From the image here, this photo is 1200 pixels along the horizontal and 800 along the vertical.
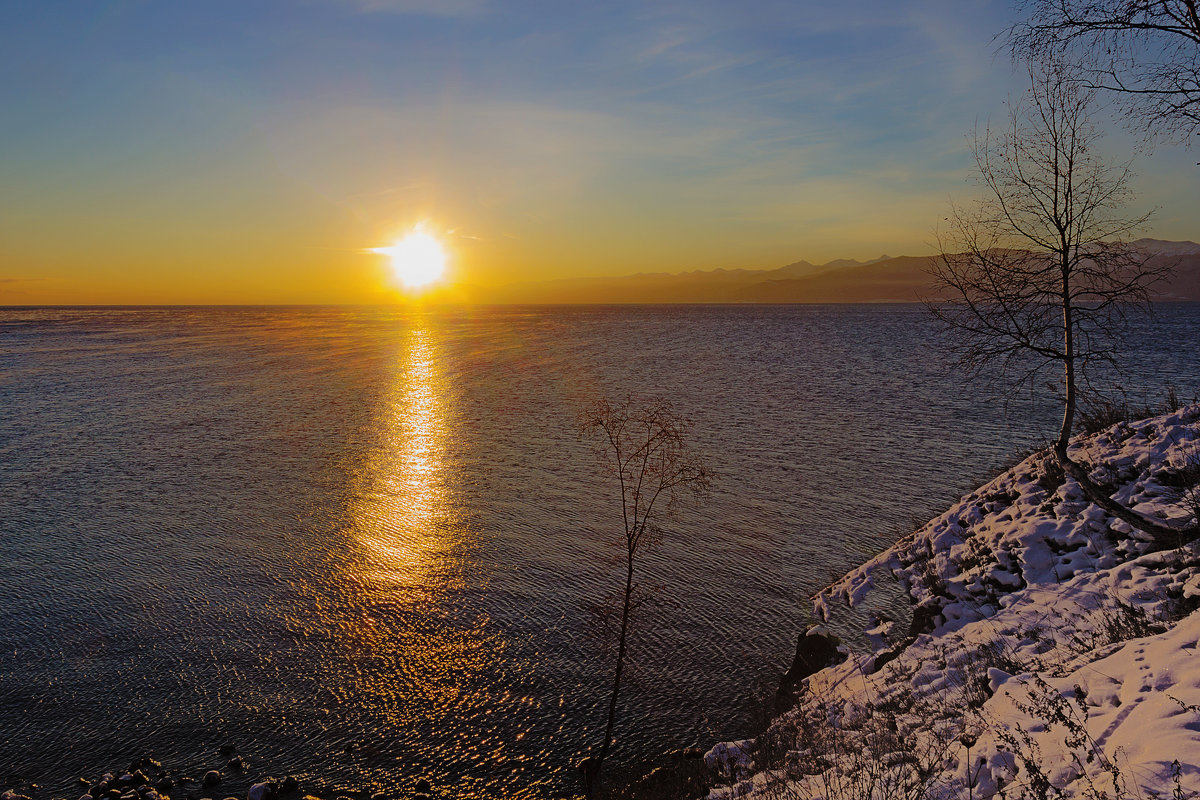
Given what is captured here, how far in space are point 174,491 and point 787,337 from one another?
105m

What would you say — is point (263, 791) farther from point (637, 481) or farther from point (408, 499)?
point (637, 481)

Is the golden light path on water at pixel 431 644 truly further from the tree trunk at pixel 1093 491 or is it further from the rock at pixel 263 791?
the tree trunk at pixel 1093 491

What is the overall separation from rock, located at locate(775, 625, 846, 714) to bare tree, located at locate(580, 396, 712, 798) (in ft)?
11.7

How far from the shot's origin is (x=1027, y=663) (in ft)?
31.6

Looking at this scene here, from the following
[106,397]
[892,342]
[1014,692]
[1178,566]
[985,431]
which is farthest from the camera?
[892,342]

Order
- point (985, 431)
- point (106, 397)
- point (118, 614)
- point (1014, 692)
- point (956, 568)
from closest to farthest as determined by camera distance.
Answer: point (1014, 692), point (956, 568), point (118, 614), point (985, 431), point (106, 397)

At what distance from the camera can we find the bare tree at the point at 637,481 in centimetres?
1341

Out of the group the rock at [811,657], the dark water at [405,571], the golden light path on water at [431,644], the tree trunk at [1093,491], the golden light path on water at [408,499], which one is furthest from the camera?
the golden light path on water at [408,499]

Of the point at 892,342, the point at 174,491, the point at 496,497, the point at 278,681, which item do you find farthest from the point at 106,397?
the point at 892,342

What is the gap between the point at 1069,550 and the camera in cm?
1238

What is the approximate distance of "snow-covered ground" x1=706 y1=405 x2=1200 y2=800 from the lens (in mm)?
6680

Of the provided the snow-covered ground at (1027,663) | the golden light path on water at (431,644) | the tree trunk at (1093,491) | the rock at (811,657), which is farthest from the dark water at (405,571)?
the tree trunk at (1093,491)

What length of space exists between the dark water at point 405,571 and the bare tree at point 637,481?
639 millimetres

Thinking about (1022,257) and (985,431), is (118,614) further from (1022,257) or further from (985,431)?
(985,431)
